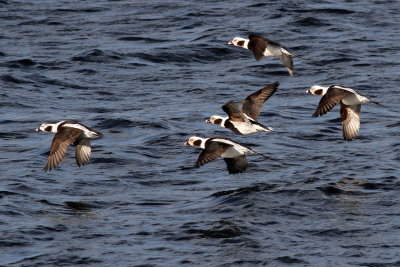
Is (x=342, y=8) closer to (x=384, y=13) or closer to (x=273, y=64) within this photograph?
(x=384, y=13)

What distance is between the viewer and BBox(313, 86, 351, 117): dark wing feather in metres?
15.5

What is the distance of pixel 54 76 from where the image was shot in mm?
23062

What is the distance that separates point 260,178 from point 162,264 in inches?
165

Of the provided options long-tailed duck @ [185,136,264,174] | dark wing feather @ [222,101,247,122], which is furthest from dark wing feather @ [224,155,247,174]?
dark wing feather @ [222,101,247,122]

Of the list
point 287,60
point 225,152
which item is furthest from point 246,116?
point 287,60

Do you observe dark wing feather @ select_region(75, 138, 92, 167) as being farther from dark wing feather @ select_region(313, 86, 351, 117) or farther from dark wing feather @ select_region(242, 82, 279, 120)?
dark wing feather @ select_region(313, 86, 351, 117)

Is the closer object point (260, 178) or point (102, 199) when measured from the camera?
point (102, 199)

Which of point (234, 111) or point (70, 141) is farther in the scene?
point (234, 111)

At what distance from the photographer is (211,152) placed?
14625 millimetres

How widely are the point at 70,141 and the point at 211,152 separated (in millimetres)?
2302

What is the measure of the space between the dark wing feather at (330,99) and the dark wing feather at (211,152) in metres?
1.60

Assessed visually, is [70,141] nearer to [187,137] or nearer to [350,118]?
[187,137]

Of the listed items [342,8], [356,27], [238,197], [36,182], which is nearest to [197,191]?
[238,197]

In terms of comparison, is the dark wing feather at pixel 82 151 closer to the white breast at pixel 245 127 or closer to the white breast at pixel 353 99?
the white breast at pixel 245 127
